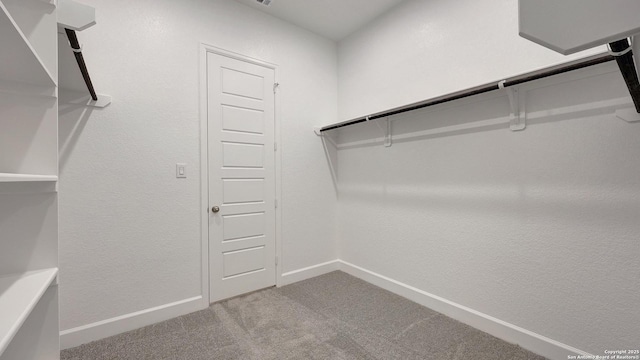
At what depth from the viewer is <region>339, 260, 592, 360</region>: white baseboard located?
5.38 ft

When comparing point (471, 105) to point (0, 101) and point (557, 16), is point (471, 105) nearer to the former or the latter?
point (557, 16)

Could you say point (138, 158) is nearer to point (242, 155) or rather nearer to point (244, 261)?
point (242, 155)

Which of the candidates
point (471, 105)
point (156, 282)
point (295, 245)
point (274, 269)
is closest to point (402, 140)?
point (471, 105)

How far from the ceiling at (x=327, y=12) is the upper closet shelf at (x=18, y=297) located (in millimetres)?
2590

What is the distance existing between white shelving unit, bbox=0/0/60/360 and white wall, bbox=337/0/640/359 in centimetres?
240

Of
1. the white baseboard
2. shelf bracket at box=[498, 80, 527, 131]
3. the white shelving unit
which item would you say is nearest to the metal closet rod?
shelf bracket at box=[498, 80, 527, 131]

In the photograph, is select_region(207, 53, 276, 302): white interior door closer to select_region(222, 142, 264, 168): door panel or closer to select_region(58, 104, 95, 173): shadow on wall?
select_region(222, 142, 264, 168): door panel

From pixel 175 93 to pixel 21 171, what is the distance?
1.36m

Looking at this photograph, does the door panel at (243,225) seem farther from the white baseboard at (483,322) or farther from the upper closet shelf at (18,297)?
the upper closet shelf at (18,297)

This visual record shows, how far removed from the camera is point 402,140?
2.53 meters

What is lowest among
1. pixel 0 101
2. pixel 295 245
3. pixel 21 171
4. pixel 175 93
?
pixel 295 245

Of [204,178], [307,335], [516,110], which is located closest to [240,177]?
[204,178]

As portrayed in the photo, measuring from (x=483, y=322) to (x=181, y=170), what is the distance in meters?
2.68

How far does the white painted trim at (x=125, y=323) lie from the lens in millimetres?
1805
